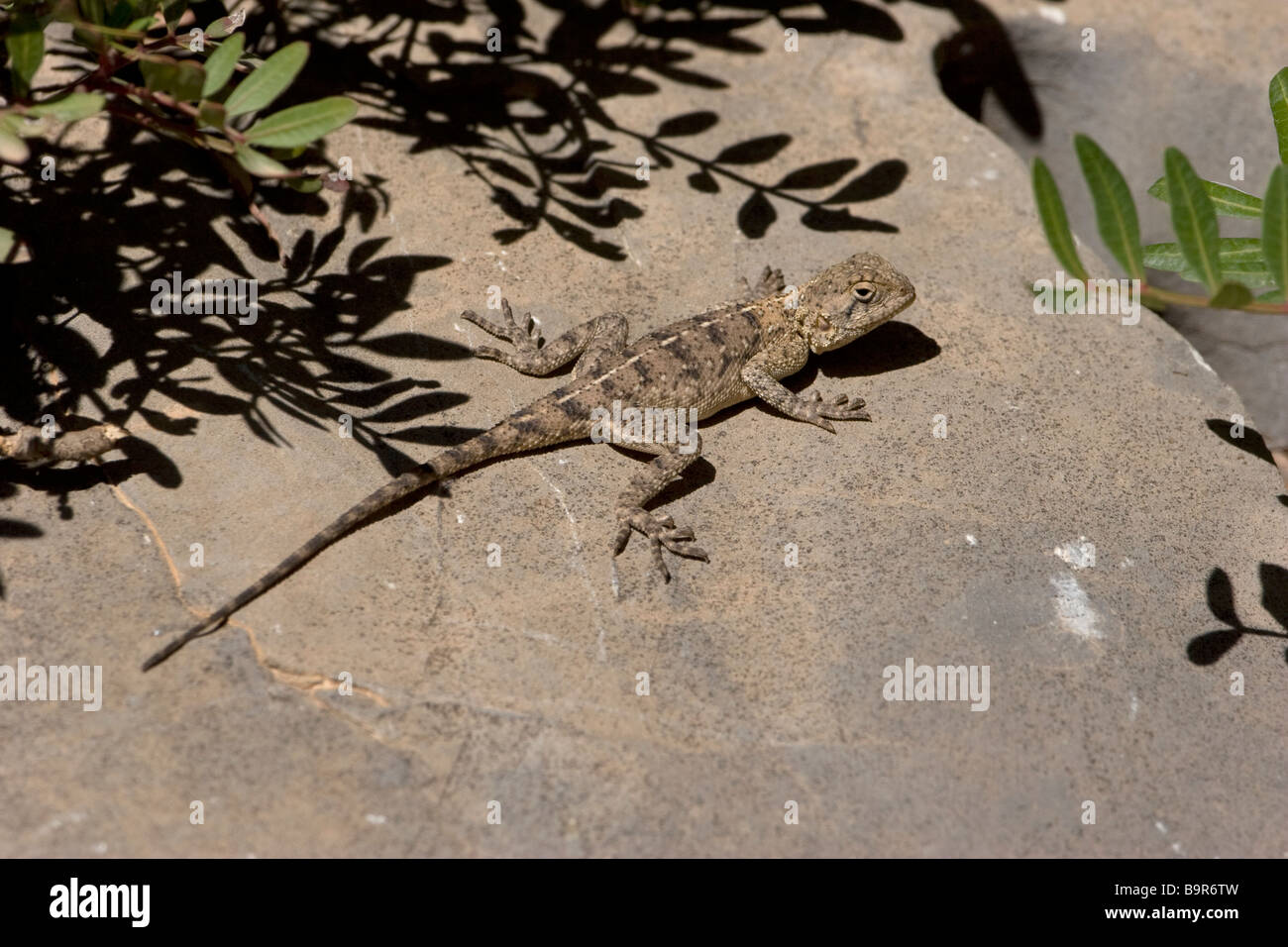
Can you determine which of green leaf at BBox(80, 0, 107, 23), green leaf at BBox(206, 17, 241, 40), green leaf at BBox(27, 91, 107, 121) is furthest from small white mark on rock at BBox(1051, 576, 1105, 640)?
green leaf at BBox(80, 0, 107, 23)

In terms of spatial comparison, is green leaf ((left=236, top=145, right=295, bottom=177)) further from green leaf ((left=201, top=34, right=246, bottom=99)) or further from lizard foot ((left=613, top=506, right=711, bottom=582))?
lizard foot ((left=613, top=506, right=711, bottom=582))

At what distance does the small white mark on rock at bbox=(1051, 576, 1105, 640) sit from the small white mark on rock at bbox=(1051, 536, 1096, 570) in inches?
4.6

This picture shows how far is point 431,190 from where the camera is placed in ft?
24.8

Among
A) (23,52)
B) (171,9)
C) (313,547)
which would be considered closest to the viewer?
(23,52)

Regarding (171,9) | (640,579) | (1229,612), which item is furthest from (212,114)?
(1229,612)

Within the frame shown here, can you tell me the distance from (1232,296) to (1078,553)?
220cm

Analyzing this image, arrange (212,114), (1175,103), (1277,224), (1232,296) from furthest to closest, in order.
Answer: (1175,103) < (212,114) < (1277,224) < (1232,296)

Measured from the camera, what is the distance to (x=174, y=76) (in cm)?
483

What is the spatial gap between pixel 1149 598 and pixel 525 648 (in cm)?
337

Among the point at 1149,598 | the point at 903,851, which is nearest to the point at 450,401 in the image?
the point at 903,851

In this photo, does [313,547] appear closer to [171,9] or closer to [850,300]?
[171,9]

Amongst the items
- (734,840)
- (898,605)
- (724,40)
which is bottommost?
(734,840)

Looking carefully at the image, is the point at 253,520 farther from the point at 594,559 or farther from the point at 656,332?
the point at 656,332

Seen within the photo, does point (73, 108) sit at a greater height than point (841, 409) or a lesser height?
greater
